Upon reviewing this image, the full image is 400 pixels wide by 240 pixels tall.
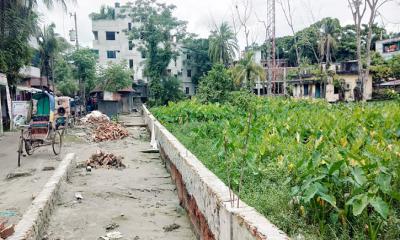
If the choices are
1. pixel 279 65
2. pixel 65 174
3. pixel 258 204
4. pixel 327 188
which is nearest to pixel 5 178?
pixel 65 174

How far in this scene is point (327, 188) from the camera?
126 inches

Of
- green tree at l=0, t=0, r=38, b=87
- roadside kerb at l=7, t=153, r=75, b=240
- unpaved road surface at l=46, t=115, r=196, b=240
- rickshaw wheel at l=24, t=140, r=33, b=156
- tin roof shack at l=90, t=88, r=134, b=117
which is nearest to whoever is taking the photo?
roadside kerb at l=7, t=153, r=75, b=240

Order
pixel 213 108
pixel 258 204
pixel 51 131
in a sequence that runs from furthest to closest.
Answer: pixel 213 108 < pixel 51 131 < pixel 258 204

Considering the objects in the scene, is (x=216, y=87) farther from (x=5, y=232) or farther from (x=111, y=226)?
(x=5, y=232)

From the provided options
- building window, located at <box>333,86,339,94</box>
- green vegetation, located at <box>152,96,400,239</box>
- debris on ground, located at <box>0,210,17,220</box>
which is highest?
building window, located at <box>333,86,339,94</box>

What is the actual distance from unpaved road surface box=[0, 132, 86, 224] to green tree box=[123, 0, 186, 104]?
22.3 m

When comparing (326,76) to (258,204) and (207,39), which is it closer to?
(207,39)

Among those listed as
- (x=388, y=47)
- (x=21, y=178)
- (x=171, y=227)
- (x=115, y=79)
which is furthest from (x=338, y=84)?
(x=171, y=227)

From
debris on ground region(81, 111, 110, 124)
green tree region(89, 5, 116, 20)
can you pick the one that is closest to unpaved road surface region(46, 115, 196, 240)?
debris on ground region(81, 111, 110, 124)

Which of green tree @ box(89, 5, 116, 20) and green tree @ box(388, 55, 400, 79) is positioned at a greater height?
green tree @ box(89, 5, 116, 20)

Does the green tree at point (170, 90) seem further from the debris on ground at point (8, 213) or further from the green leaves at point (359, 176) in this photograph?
the green leaves at point (359, 176)

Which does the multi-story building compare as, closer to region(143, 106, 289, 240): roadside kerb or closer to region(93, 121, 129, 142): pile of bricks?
region(93, 121, 129, 142): pile of bricks

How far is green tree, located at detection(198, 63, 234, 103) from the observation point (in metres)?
24.0

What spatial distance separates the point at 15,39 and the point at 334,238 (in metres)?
21.2
